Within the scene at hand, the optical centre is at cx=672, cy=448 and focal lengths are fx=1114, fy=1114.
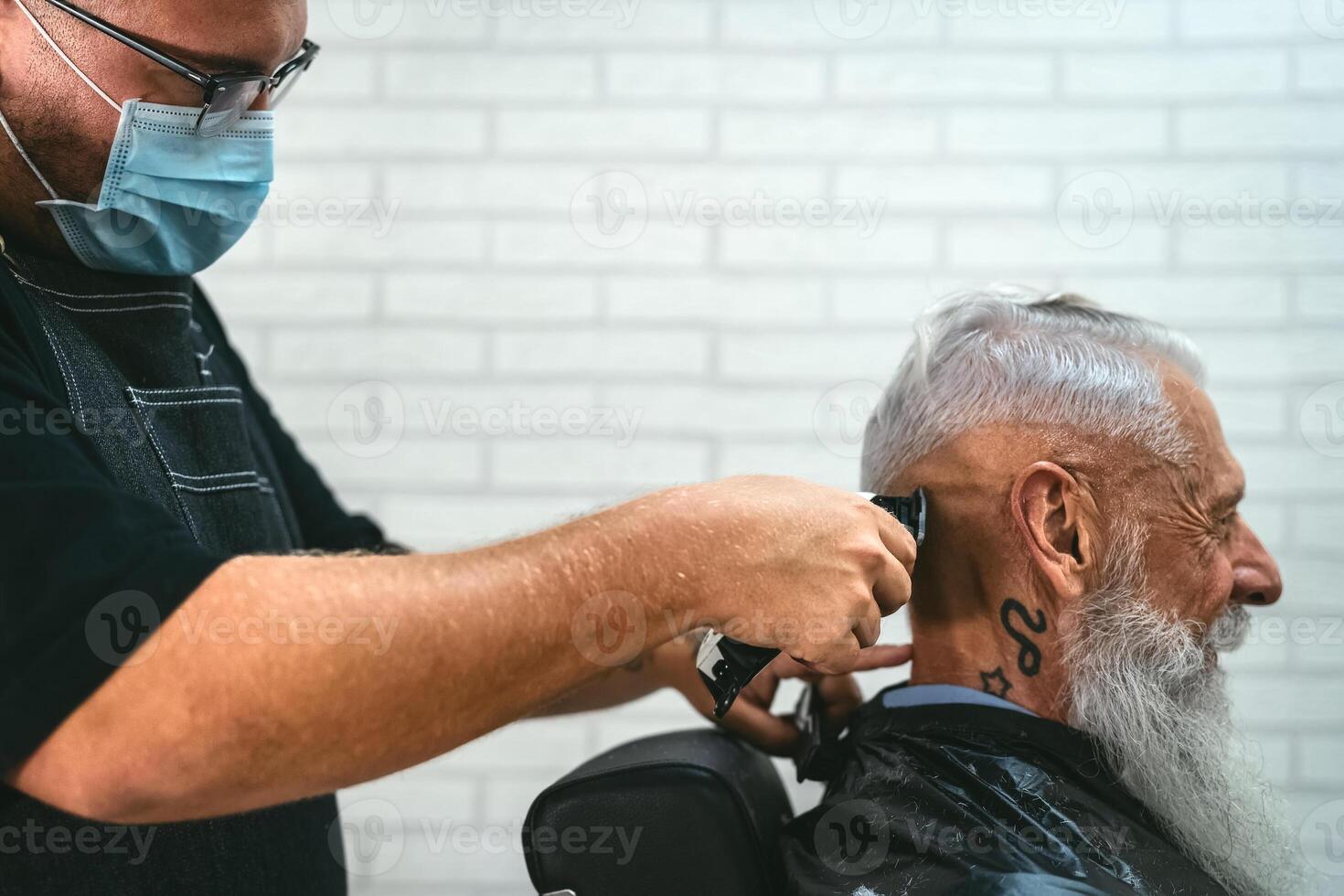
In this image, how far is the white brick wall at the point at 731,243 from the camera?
8.15 feet

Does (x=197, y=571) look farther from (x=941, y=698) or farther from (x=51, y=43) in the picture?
(x=941, y=698)

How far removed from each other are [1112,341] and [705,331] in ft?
3.90

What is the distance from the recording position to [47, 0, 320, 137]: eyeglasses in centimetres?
124

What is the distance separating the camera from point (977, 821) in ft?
4.17

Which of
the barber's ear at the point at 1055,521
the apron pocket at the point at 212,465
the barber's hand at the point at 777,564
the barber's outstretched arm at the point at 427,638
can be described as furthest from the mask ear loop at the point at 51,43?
the barber's ear at the point at 1055,521

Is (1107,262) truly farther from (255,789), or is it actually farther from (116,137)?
(255,789)

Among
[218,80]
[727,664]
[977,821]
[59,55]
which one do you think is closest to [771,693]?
[977,821]

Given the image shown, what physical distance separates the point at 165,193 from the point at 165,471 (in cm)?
34

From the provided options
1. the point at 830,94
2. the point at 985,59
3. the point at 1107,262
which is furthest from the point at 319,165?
the point at 1107,262

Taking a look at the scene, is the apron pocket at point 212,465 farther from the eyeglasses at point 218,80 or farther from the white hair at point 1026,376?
the white hair at point 1026,376

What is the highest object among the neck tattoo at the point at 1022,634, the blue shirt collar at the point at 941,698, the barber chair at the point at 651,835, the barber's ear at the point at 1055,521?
the barber's ear at the point at 1055,521

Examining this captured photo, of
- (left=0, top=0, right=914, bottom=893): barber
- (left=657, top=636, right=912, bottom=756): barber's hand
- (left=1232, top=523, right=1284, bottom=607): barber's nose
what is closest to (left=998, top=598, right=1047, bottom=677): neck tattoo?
(left=657, top=636, right=912, bottom=756): barber's hand

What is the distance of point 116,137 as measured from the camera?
1.28 m

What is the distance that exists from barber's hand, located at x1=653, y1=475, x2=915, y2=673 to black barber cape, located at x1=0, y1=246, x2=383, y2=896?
0.41 meters
